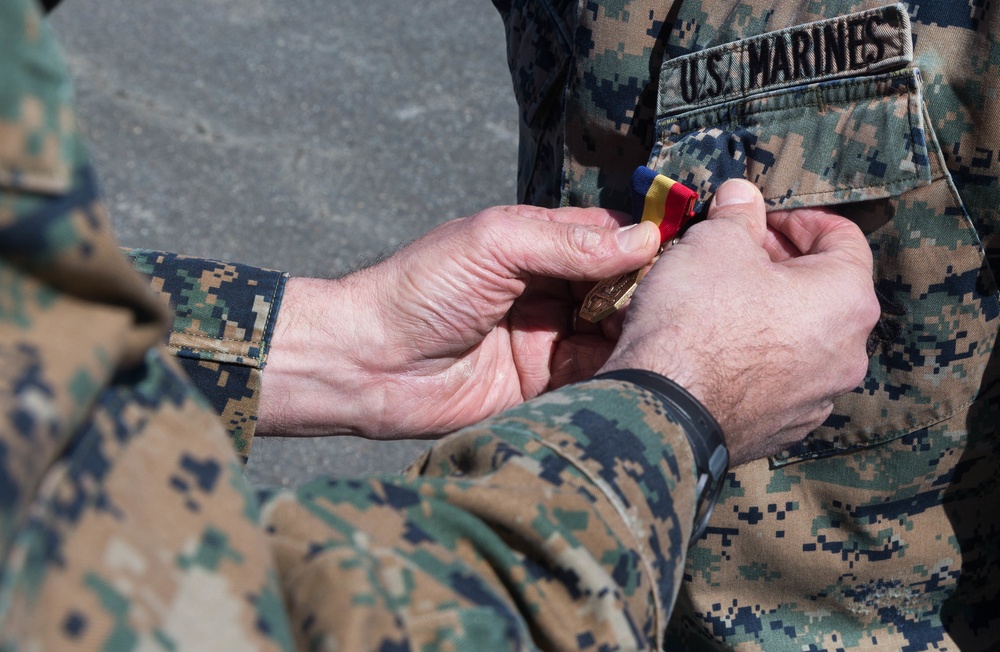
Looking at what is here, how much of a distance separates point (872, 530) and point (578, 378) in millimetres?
503

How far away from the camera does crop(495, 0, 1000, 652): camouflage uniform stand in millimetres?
1074

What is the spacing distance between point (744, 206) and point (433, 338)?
59 cm

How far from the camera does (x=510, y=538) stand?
77 centimetres

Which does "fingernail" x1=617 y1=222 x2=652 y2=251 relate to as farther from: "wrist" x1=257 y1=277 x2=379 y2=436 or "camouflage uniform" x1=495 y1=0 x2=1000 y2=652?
"wrist" x1=257 y1=277 x2=379 y2=436

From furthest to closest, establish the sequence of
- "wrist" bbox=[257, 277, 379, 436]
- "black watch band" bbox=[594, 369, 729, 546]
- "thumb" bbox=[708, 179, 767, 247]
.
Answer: "wrist" bbox=[257, 277, 379, 436]
"thumb" bbox=[708, 179, 767, 247]
"black watch band" bbox=[594, 369, 729, 546]

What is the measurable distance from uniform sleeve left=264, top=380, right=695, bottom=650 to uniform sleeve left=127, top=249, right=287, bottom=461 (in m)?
0.68

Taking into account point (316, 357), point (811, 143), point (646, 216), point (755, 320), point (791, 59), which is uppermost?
point (791, 59)

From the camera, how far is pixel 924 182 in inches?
42.5

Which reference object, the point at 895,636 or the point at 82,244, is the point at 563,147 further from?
the point at 82,244

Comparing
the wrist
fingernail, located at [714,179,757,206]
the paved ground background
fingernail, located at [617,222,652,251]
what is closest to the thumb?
fingernail, located at [714,179,757,206]

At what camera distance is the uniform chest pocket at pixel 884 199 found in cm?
109

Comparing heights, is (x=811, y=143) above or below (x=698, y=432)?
above

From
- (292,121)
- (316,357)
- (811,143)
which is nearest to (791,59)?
(811,143)

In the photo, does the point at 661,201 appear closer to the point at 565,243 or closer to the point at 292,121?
the point at 565,243
